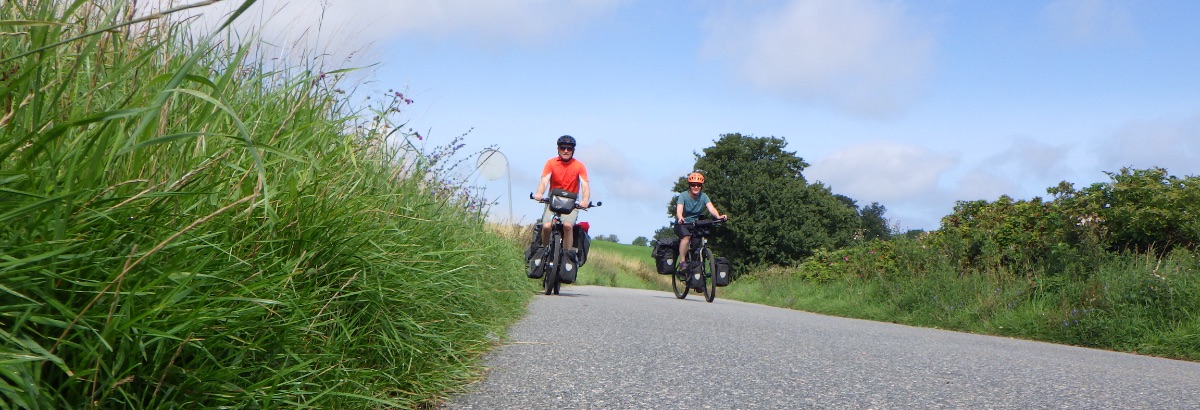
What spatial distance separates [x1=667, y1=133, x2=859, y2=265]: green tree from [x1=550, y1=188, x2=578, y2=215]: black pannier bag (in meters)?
34.6

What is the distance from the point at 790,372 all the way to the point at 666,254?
9.41m

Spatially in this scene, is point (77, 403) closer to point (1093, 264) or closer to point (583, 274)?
point (1093, 264)

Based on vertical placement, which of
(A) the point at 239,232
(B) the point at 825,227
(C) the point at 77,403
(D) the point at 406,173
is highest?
(B) the point at 825,227

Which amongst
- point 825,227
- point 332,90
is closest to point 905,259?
point 332,90

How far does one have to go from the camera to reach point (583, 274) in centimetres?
2980

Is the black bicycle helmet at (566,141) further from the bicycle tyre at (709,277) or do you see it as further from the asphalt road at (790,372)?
the asphalt road at (790,372)

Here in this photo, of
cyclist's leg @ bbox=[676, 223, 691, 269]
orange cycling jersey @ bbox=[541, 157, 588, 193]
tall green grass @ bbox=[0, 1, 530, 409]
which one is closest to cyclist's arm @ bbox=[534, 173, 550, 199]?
orange cycling jersey @ bbox=[541, 157, 588, 193]

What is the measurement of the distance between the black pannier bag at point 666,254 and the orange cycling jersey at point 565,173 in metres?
3.04

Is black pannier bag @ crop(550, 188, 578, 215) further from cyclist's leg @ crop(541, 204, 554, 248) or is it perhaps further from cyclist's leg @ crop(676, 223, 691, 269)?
cyclist's leg @ crop(676, 223, 691, 269)

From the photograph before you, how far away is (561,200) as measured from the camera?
36.6 ft

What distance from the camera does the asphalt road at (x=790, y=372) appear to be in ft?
12.6

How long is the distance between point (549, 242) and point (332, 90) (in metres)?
7.79

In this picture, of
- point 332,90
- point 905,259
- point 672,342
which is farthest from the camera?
point 905,259

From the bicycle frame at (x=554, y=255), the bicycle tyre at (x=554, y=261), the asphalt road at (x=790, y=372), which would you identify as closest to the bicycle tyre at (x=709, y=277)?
the bicycle frame at (x=554, y=255)
